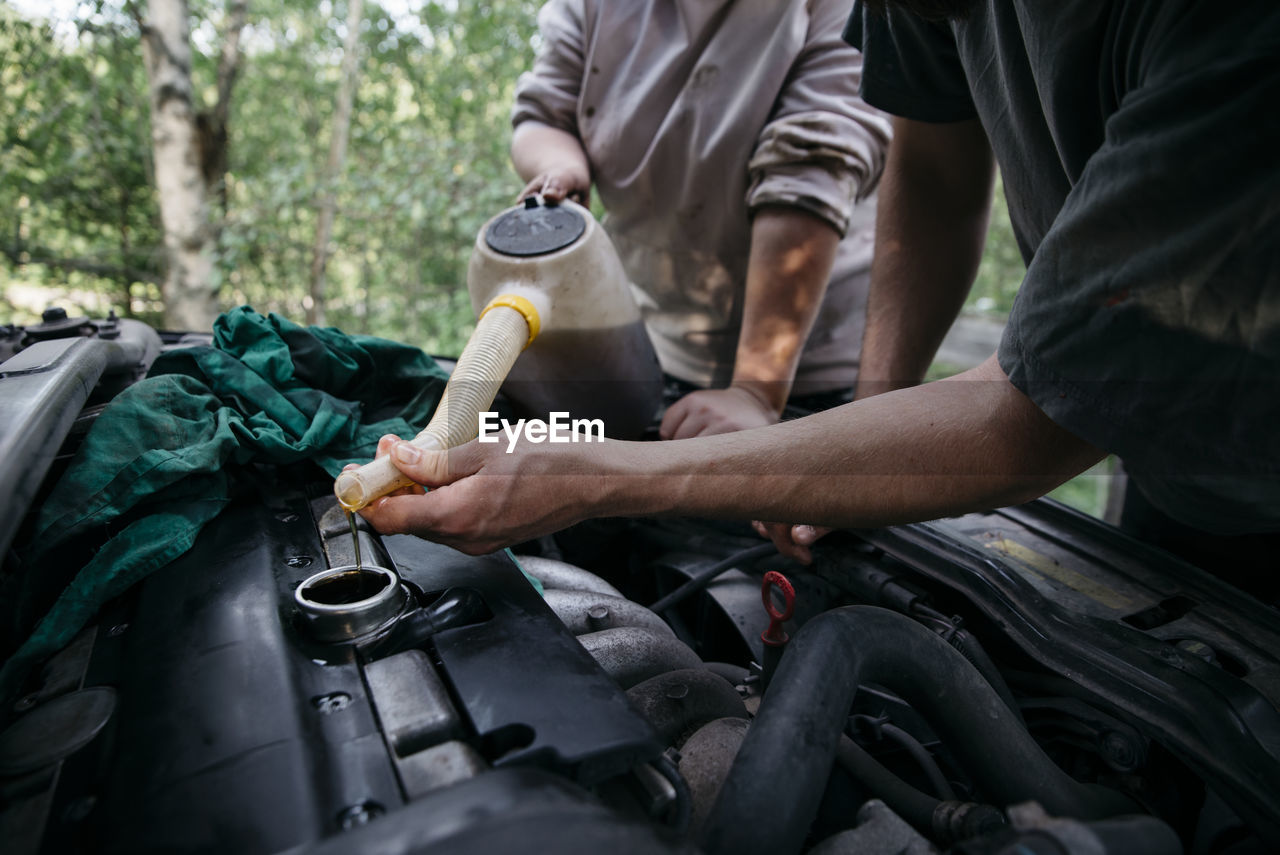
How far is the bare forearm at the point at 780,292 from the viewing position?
6.01ft

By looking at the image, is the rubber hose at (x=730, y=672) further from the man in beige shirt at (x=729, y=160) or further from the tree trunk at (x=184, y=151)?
the tree trunk at (x=184, y=151)

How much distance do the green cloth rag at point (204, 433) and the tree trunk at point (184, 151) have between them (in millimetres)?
4536

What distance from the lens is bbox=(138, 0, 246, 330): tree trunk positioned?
4793 mm

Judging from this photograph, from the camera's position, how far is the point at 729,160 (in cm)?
193

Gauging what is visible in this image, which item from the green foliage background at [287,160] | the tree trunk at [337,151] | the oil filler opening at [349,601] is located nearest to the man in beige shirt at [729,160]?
the oil filler opening at [349,601]

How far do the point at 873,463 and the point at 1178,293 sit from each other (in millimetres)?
377

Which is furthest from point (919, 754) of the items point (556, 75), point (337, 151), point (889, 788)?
point (337, 151)

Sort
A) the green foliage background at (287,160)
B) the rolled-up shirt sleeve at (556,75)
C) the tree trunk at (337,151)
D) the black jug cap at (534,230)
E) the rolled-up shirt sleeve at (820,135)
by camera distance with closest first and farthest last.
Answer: the black jug cap at (534,230), the rolled-up shirt sleeve at (820,135), the rolled-up shirt sleeve at (556,75), the green foliage background at (287,160), the tree trunk at (337,151)

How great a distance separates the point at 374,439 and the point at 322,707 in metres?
0.68

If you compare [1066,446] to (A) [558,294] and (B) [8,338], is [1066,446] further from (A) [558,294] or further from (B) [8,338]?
(B) [8,338]

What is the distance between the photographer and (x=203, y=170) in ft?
17.2

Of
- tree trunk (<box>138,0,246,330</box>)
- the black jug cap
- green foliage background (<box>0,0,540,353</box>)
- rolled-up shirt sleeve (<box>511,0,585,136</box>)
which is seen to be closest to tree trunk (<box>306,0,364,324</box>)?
green foliage background (<box>0,0,540,353</box>)

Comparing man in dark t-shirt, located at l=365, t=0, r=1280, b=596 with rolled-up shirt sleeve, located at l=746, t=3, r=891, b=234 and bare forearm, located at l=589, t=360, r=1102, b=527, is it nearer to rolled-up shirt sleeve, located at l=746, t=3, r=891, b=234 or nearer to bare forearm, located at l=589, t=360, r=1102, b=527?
bare forearm, located at l=589, t=360, r=1102, b=527

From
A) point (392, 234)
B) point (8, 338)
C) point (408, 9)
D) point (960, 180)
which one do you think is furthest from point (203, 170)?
point (960, 180)
